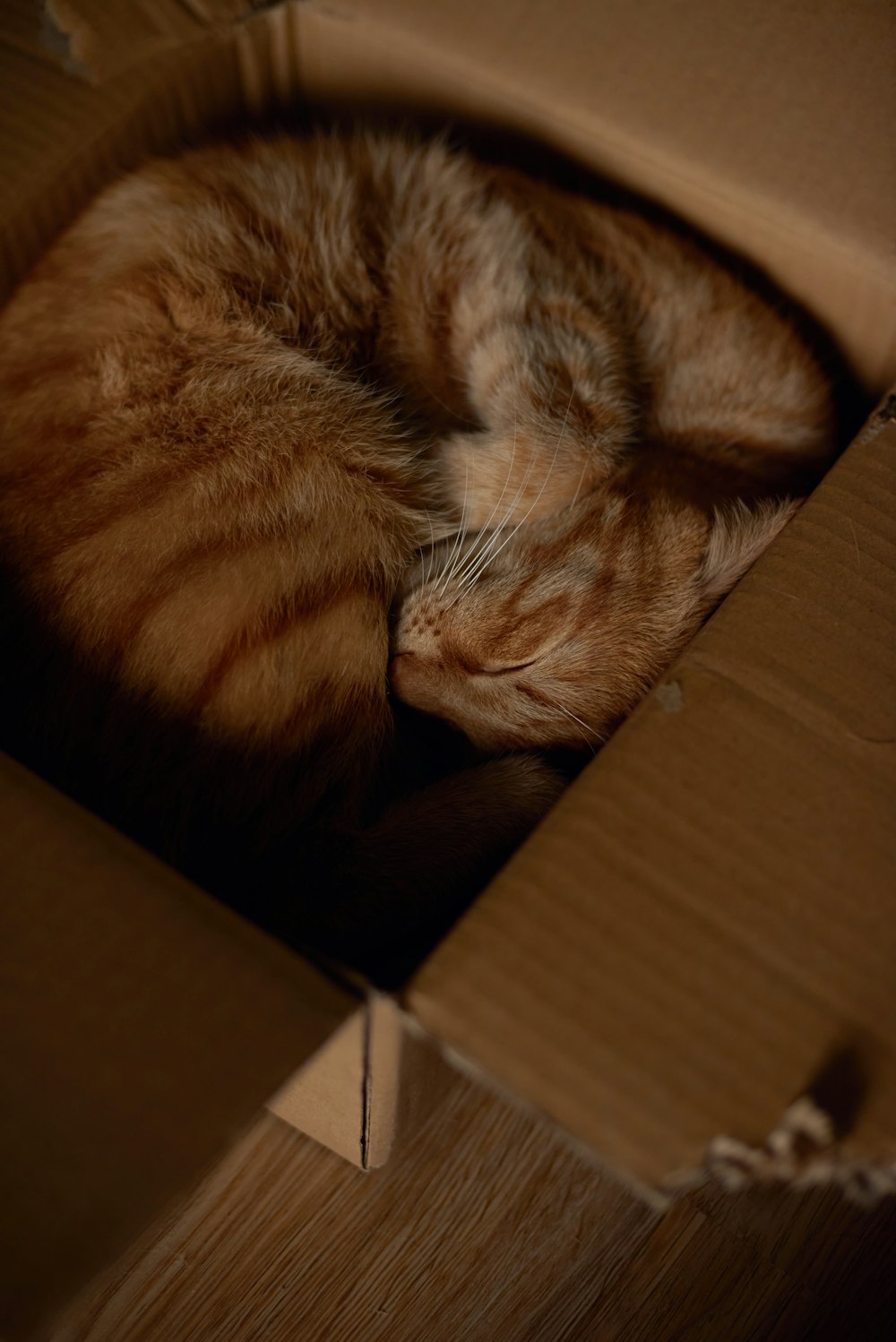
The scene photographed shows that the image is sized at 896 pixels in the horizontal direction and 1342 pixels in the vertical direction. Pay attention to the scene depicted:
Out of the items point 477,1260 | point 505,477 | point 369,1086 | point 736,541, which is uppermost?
point 736,541

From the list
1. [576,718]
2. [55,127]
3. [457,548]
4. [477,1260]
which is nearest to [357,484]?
[457,548]

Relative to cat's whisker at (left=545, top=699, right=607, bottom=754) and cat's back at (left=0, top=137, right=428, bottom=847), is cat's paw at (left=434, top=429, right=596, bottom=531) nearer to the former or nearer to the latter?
cat's back at (left=0, top=137, right=428, bottom=847)

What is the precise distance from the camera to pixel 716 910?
0.75m

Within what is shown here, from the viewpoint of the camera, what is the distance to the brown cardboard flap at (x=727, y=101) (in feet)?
3.90

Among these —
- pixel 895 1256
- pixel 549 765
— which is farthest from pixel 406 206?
pixel 895 1256

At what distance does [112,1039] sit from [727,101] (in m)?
1.26

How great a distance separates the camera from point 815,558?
2.94 ft

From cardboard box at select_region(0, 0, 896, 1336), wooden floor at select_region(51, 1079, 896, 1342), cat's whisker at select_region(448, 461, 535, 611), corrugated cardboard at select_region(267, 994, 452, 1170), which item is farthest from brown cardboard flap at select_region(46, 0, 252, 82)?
wooden floor at select_region(51, 1079, 896, 1342)

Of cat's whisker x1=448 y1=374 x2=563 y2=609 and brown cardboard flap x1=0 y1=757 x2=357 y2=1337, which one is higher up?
cat's whisker x1=448 y1=374 x2=563 y2=609

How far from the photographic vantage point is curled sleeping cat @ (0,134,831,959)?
3.38 ft

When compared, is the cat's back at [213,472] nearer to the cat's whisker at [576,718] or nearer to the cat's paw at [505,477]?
the cat's paw at [505,477]

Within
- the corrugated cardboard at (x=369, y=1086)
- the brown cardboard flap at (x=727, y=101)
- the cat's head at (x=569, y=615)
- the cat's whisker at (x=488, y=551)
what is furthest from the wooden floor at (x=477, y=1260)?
the brown cardboard flap at (x=727, y=101)

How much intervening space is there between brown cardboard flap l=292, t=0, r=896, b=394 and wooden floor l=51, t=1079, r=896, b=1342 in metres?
1.13

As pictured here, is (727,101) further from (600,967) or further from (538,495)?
(600,967)
